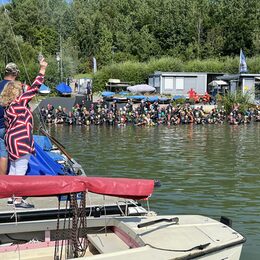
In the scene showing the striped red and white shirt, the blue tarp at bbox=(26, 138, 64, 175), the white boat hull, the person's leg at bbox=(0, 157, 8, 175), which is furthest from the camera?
the blue tarp at bbox=(26, 138, 64, 175)

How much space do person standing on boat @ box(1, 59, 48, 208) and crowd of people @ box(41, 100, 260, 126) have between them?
99.1 ft

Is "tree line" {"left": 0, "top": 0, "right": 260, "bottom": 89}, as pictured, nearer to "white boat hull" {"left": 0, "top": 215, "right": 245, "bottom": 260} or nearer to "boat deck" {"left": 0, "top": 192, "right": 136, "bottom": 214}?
"boat deck" {"left": 0, "top": 192, "right": 136, "bottom": 214}

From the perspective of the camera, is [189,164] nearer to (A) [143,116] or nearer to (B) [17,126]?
(B) [17,126]

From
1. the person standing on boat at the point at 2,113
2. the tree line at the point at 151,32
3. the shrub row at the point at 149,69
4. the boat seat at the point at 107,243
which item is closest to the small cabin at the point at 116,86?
the shrub row at the point at 149,69

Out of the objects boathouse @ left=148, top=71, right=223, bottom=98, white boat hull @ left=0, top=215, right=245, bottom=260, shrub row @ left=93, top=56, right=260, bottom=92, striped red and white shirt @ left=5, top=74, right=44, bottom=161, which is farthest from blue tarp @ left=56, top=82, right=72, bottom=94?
white boat hull @ left=0, top=215, right=245, bottom=260

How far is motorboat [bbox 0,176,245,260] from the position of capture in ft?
18.3

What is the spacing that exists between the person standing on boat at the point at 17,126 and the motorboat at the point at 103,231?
2.49 ft

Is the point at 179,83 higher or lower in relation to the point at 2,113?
higher

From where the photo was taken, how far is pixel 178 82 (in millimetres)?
54562

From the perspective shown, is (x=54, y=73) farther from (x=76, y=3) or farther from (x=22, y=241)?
(x=22, y=241)

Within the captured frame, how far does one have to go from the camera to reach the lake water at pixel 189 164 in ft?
37.8

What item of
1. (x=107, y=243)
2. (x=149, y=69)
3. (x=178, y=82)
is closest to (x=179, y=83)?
(x=178, y=82)

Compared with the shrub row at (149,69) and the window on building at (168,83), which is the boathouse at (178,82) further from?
the shrub row at (149,69)

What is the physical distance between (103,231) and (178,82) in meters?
48.3
